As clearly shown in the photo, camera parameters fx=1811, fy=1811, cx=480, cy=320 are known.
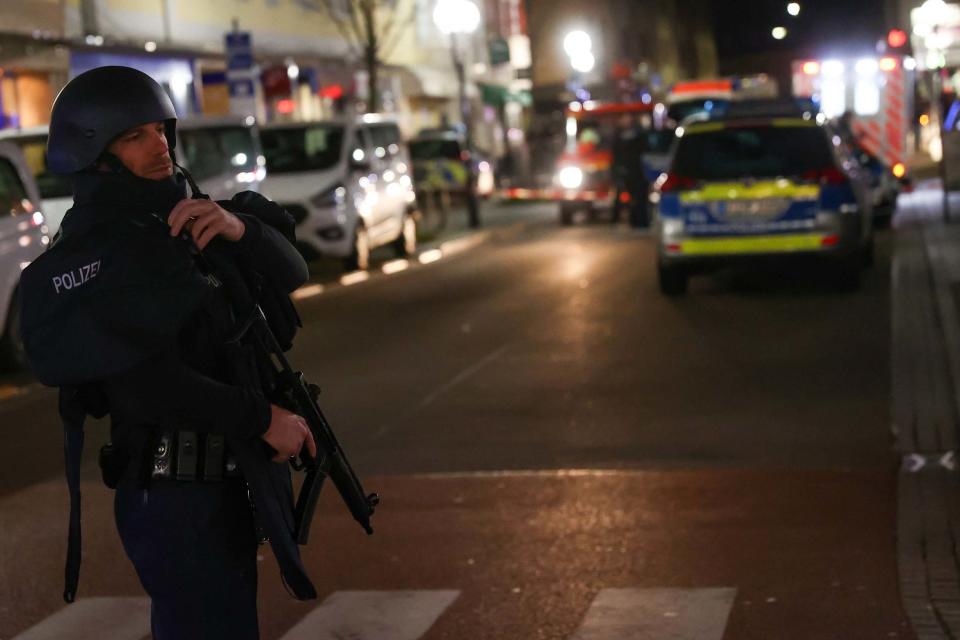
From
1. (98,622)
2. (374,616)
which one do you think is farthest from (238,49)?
(374,616)

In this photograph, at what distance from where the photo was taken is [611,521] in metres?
8.03

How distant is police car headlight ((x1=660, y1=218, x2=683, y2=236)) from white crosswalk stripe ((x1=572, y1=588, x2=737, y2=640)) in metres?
11.0

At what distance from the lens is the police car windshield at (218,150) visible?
69.6 feet

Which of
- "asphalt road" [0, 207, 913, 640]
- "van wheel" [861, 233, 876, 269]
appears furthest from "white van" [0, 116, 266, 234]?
"van wheel" [861, 233, 876, 269]

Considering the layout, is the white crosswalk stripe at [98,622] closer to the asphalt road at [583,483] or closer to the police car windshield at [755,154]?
the asphalt road at [583,483]

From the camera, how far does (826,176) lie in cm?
1722

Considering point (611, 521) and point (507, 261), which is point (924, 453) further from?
point (507, 261)

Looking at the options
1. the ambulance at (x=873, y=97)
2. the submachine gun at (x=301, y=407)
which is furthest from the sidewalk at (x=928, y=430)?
the ambulance at (x=873, y=97)

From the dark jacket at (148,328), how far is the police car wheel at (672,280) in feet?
46.3

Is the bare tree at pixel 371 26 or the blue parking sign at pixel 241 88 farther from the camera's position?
the bare tree at pixel 371 26

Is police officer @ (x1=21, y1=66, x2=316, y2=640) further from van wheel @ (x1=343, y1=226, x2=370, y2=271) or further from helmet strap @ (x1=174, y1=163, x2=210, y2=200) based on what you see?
van wheel @ (x1=343, y1=226, x2=370, y2=271)

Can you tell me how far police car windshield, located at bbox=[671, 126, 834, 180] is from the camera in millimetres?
17422

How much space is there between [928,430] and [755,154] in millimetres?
8047

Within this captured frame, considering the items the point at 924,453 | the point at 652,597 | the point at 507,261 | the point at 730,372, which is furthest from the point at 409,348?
the point at 507,261
